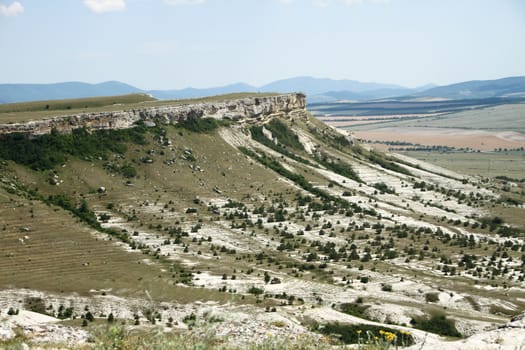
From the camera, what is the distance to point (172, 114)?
245 feet

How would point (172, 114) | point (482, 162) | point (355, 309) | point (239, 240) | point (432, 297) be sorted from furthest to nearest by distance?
point (482, 162), point (172, 114), point (239, 240), point (432, 297), point (355, 309)

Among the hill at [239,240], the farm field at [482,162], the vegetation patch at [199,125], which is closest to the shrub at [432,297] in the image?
the hill at [239,240]

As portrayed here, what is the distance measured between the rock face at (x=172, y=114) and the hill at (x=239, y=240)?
1.64 feet

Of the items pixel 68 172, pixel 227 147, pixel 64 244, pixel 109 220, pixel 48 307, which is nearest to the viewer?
pixel 48 307

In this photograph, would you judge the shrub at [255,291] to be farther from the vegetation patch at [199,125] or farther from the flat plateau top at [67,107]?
the vegetation patch at [199,125]

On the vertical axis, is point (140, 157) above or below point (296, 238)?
above

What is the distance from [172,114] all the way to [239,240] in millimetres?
28577

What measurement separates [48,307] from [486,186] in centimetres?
7731

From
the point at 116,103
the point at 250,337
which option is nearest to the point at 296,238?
the point at 250,337

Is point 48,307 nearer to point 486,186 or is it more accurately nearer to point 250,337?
point 250,337

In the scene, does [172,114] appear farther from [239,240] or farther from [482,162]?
[482,162]

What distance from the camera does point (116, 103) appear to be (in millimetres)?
80625

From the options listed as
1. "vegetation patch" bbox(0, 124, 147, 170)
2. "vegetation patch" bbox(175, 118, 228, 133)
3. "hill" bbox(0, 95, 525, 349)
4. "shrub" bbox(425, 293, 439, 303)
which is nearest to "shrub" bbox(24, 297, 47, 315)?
"hill" bbox(0, 95, 525, 349)

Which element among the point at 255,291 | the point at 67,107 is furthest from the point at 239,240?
the point at 67,107
